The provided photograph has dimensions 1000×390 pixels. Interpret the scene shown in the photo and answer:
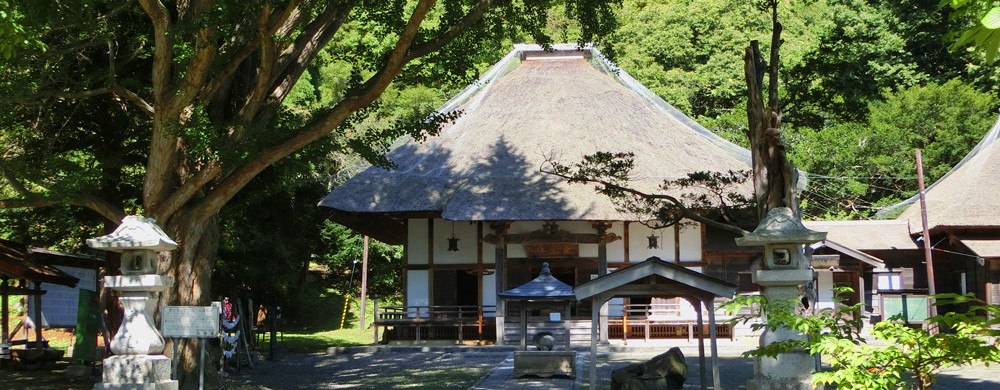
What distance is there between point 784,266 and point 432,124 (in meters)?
5.67

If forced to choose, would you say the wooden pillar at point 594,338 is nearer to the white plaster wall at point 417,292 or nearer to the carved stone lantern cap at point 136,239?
the carved stone lantern cap at point 136,239

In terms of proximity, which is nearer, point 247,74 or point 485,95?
point 247,74

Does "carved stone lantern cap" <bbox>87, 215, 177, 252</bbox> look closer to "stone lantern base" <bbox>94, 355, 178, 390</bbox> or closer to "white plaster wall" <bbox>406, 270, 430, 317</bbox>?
"stone lantern base" <bbox>94, 355, 178, 390</bbox>

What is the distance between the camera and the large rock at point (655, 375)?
1211cm

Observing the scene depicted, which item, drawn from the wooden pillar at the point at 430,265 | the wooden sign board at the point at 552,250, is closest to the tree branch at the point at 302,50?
the wooden pillar at the point at 430,265

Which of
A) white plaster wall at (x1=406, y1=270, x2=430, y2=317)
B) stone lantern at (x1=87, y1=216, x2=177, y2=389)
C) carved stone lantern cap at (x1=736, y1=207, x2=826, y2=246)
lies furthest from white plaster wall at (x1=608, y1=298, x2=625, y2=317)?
stone lantern at (x1=87, y1=216, x2=177, y2=389)

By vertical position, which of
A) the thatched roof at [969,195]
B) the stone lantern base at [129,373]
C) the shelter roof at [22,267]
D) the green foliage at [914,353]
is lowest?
the stone lantern base at [129,373]

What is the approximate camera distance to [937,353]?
5203 millimetres

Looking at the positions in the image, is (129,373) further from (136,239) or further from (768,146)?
(768,146)

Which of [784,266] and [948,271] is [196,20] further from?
[948,271]

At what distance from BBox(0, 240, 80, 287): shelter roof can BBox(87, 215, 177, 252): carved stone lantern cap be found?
5.36 metres

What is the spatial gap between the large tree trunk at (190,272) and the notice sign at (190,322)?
221 cm

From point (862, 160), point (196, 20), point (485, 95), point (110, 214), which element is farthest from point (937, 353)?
point (862, 160)

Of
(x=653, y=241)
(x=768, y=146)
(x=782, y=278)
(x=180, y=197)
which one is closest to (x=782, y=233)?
(x=782, y=278)
